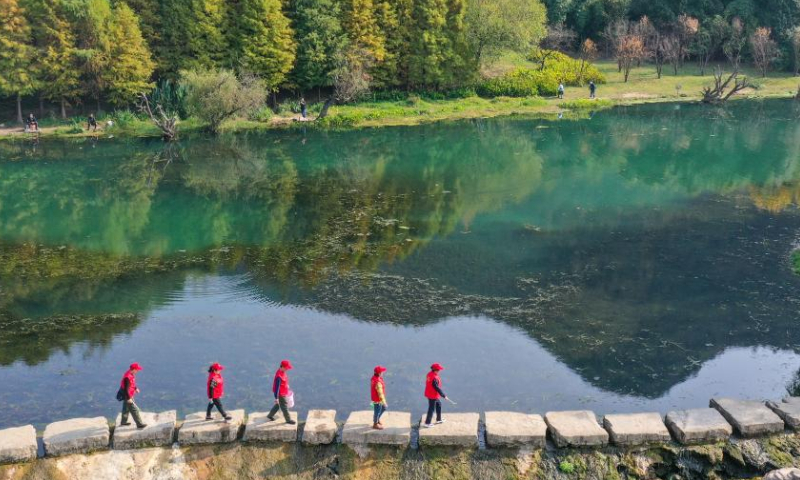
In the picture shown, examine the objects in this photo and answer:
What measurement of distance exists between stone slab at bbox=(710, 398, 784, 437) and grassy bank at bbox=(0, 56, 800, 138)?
49932 millimetres

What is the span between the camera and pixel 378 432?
1557 centimetres

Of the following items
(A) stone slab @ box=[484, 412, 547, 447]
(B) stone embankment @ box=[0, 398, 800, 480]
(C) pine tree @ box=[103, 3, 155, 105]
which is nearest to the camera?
(B) stone embankment @ box=[0, 398, 800, 480]

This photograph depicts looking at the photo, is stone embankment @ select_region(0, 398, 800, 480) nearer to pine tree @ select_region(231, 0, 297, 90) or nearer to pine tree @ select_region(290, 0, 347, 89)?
pine tree @ select_region(231, 0, 297, 90)

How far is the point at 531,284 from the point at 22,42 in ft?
175

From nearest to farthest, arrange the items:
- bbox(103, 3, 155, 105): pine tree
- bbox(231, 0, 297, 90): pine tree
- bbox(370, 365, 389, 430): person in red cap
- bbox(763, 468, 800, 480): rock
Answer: bbox(763, 468, 800, 480): rock → bbox(370, 365, 389, 430): person in red cap → bbox(103, 3, 155, 105): pine tree → bbox(231, 0, 297, 90): pine tree

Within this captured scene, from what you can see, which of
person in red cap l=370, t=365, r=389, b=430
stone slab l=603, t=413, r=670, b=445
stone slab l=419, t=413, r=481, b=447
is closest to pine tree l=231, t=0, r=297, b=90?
person in red cap l=370, t=365, r=389, b=430

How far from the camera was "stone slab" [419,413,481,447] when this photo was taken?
50.8 feet

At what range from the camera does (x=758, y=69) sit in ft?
270

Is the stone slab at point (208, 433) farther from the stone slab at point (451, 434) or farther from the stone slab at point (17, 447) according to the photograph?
the stone slab at point (451, 434)

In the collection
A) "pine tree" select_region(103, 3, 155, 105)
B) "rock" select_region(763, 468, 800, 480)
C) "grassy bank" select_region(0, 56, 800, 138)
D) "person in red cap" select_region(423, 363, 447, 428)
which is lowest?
"rock" select_region(763, 468, 800, 480)

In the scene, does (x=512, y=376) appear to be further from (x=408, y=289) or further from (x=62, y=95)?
(x=62, y=95)

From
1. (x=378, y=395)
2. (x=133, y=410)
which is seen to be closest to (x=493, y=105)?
(x=378, y=395)

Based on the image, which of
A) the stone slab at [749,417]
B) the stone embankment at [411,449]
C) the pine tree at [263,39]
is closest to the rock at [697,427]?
the stone embankment at [411,449]

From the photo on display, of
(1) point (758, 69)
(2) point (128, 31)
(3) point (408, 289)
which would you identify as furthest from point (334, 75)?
(1) point (758, 69)
